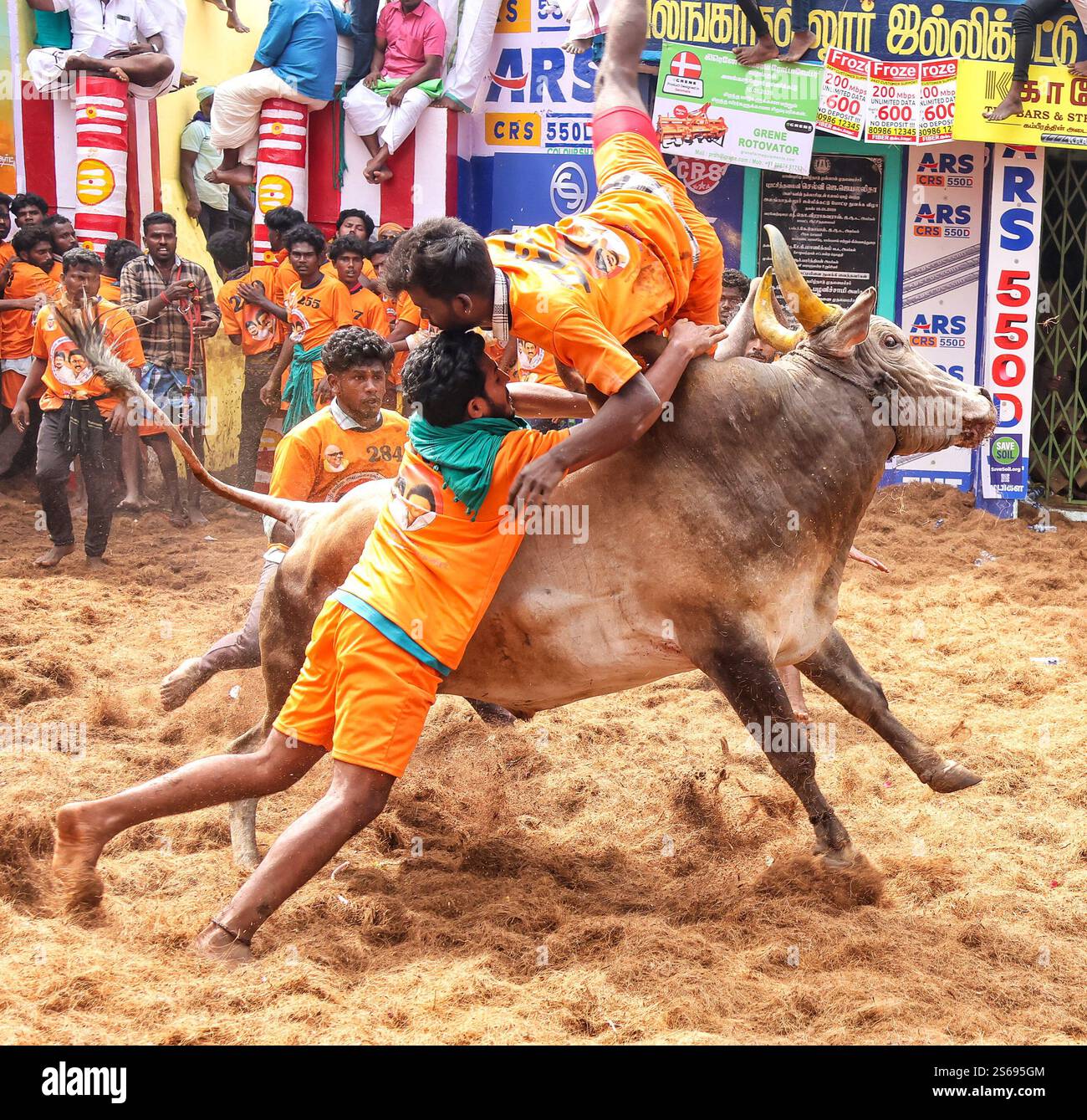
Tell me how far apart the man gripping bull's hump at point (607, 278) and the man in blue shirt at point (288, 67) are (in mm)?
8293

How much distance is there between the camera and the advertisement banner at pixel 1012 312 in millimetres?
11391

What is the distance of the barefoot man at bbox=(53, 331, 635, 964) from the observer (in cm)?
360

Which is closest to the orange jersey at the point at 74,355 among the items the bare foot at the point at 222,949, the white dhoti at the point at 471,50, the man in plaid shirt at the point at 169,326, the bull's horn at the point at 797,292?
the man in plaid shirt at the point at 169,326

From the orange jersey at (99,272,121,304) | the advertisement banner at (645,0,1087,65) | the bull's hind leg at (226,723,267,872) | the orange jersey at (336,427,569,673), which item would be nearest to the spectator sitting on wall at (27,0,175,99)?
the orange jersey at (99,272,121,304)

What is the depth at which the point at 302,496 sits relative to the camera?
5477 millimetres

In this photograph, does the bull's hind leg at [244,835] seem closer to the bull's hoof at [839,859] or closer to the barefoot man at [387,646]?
the barefoot man at [387,646]

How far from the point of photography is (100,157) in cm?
1154

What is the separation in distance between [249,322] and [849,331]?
7943mm

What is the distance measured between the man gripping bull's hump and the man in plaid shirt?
693cm

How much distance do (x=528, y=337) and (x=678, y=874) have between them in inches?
77.4

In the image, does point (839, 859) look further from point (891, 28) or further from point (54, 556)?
point (891, 28)

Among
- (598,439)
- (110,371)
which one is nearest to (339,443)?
(110,371)

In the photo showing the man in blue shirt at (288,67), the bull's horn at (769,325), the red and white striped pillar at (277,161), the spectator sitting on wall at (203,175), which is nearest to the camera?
the bull's horn at (769,325)

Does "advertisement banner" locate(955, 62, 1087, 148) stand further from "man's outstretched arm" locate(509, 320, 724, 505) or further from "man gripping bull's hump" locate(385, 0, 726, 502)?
"man's outstretched arm" locate(509, 320, 724, 505)
